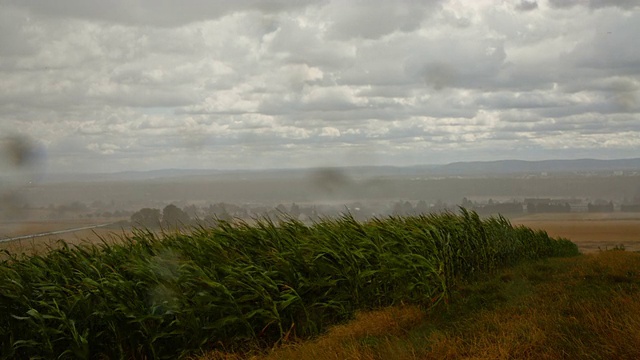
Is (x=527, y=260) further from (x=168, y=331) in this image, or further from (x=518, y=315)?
(x=168, y=331)

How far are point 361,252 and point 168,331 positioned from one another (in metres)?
3.31

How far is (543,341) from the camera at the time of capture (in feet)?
19.6

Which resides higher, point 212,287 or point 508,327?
point 212,287

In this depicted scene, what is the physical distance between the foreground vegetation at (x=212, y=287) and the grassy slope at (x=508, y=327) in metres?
0.44

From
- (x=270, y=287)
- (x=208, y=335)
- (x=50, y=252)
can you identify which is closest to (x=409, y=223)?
(x=270, y=287)

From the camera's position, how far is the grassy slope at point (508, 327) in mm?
5797

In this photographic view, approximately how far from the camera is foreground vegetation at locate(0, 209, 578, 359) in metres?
7.45

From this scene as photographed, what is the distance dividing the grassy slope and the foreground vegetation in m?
0.44

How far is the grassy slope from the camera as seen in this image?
5.80 metres

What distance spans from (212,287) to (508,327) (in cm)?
371

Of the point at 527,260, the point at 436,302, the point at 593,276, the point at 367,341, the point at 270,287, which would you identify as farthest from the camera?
the point at 527,260

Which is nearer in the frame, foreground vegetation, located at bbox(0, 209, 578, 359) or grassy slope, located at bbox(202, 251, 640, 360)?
grassy slope, located at bbox(202, 251, 640, 360)

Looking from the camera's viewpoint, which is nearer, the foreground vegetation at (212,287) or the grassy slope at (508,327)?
the grassy slope at (508,327)

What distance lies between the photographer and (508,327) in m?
6.46
